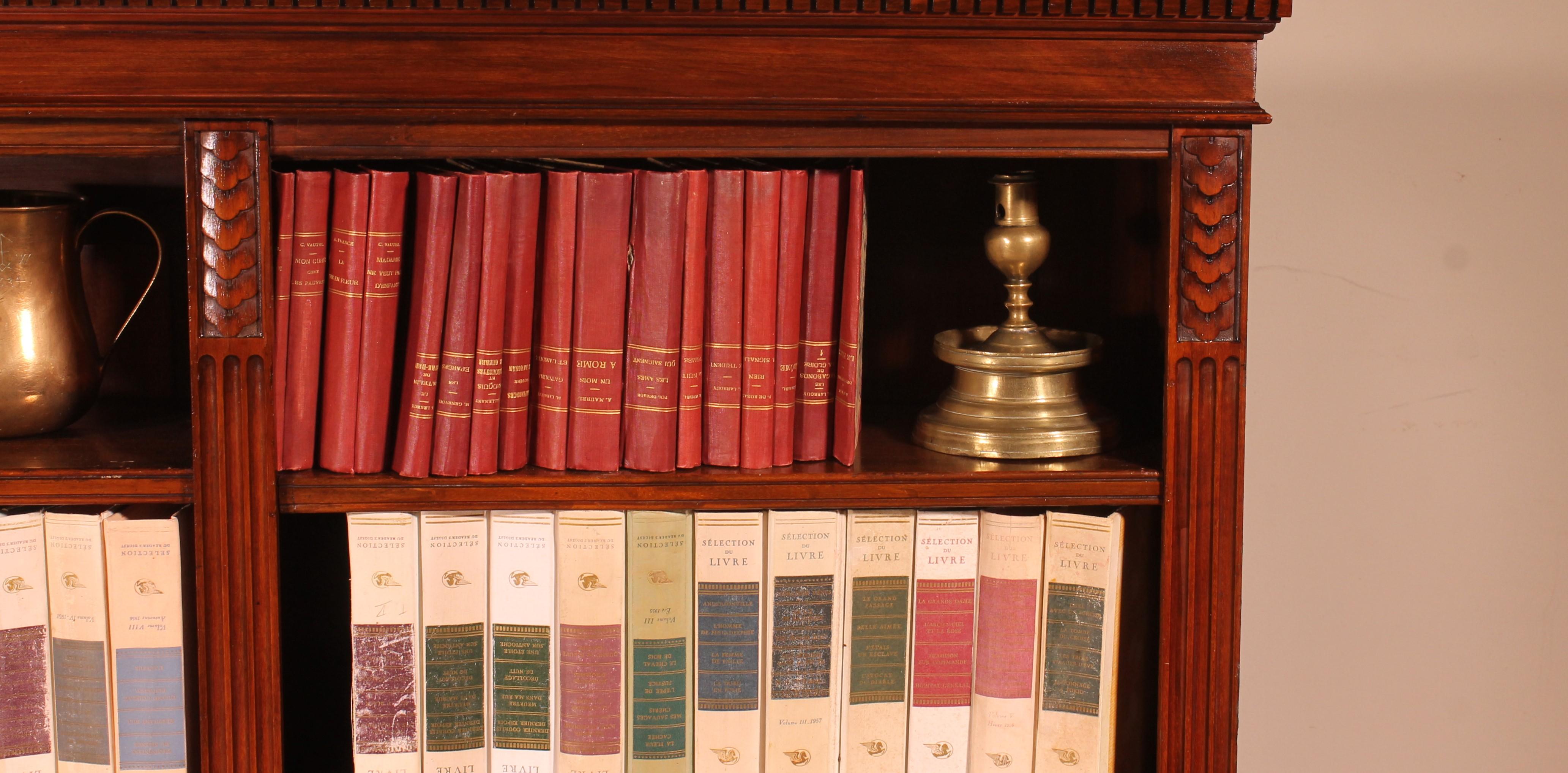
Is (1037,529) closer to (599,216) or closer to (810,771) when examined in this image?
(810,771)

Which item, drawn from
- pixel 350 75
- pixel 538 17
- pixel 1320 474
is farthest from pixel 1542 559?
pixel 350 75

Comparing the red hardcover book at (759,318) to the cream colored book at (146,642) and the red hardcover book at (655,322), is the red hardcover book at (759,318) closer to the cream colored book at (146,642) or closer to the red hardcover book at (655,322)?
the red hardcover book at (655,322)

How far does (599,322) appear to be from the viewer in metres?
1.14

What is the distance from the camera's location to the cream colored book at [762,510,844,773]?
1154 mm

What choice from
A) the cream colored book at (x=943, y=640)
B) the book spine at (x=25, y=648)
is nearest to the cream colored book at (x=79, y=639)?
the book spine at (x=25, y=648)

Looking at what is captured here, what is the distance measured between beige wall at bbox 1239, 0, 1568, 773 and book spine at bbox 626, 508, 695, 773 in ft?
2.74

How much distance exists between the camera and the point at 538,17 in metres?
1.03

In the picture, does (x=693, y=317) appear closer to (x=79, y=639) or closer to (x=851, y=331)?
(x=851, y=331)

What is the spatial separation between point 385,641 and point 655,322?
15.3 inches

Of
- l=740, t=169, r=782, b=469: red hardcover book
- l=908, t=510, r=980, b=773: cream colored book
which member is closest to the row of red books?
l=740, t=169, r=782, b=469: red hardcover book

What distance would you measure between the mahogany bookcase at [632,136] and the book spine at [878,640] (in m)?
0.04

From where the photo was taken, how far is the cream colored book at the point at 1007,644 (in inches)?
46.0

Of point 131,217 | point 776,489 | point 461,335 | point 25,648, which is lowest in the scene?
point 25,648

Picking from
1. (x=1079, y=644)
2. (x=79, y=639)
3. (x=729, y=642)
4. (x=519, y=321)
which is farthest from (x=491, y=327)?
(x=1079, y=644)
